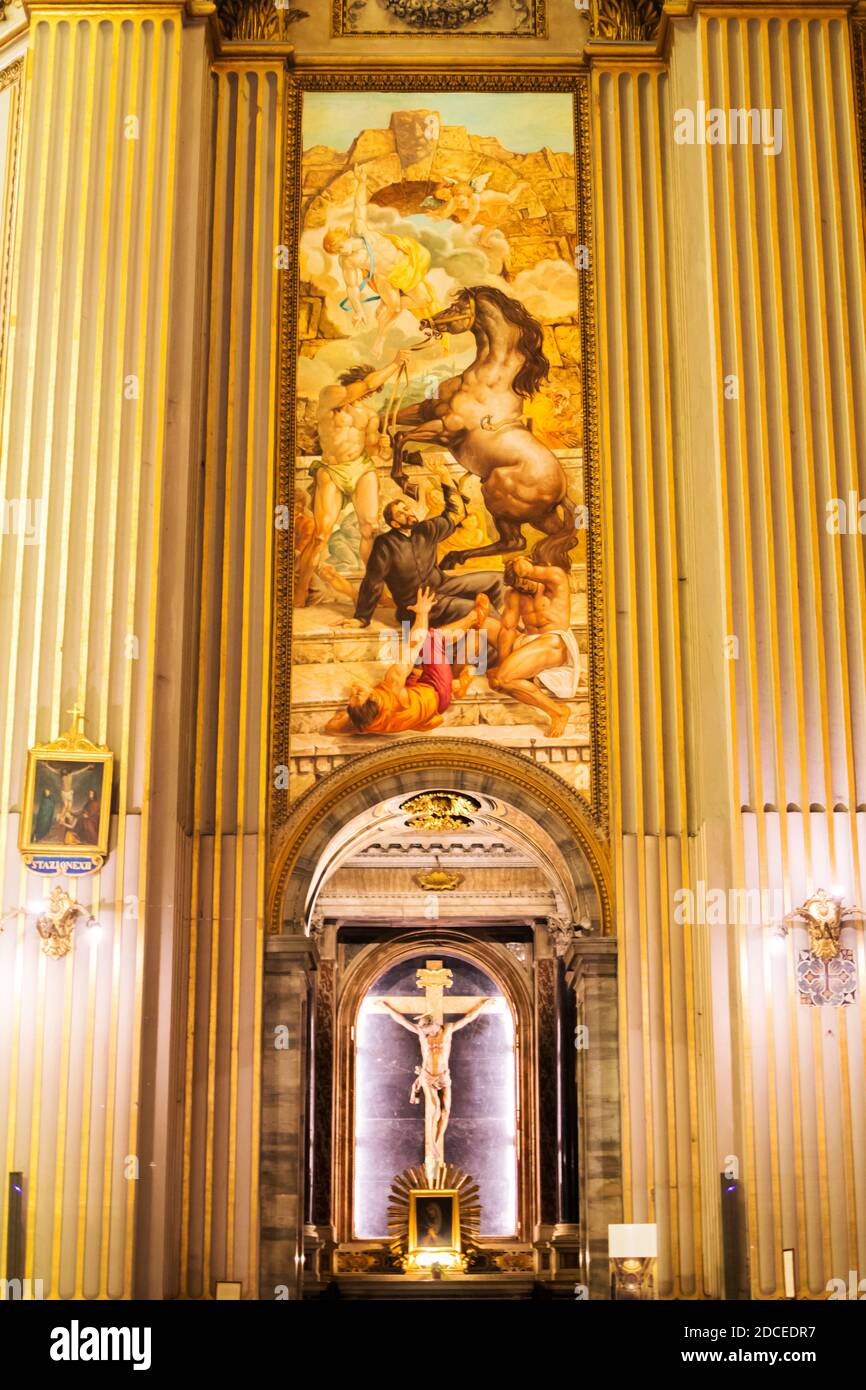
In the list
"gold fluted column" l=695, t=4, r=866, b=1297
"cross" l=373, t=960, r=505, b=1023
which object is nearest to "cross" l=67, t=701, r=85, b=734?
"gold fluted column" l=695, t=4, r=866, b=1297

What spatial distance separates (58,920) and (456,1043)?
41.5 ft

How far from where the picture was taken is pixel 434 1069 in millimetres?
29078

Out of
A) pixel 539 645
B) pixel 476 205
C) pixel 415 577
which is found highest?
pixel 476 205

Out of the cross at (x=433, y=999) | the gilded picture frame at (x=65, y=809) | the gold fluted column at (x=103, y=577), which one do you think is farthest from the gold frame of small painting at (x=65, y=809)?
the cross at (x=433, y=999)

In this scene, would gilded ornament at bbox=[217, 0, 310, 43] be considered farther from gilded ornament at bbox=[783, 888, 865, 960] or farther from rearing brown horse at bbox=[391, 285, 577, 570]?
gilded ornament at bbox=[783, 888, 865, 960]

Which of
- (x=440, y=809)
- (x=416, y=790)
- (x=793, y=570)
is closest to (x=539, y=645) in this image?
(x=416, y=790)

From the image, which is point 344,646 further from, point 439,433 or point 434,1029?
point 434,1029

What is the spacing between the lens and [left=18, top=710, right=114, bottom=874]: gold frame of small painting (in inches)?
714

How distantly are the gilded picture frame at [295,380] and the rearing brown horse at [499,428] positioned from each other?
16.3 inches

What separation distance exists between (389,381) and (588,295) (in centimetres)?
237

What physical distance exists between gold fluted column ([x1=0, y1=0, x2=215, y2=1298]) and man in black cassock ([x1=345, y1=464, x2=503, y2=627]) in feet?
6.39

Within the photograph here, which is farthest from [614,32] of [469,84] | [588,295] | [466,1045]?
[466,1045]

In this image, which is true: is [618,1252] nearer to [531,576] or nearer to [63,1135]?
[63,1135]

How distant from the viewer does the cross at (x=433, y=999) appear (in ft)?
96.6
